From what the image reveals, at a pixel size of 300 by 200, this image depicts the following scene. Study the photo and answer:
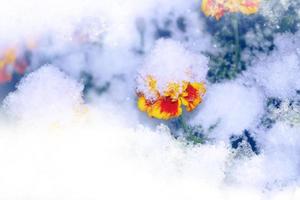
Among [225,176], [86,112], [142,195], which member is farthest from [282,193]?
[86,112]

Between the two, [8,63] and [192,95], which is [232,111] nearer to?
[192,95]

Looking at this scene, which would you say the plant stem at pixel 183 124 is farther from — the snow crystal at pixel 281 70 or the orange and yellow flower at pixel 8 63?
the orange and yellow flower at pixel 8 63

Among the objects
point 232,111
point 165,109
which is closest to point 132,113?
point 165,109

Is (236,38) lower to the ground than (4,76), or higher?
higher

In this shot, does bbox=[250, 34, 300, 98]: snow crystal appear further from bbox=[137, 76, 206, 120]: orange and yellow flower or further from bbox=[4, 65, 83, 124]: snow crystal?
bbox=[4, 65, 83, 124]: snow crystal

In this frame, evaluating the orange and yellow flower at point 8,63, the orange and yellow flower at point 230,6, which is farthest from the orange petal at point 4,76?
the orange and yellow flower at point 230,6

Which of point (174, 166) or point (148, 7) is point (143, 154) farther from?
point (148, 7)

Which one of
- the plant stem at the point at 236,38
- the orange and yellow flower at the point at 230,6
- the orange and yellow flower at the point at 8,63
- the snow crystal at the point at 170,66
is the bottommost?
the orange and yellow flower at the point at 8,63
